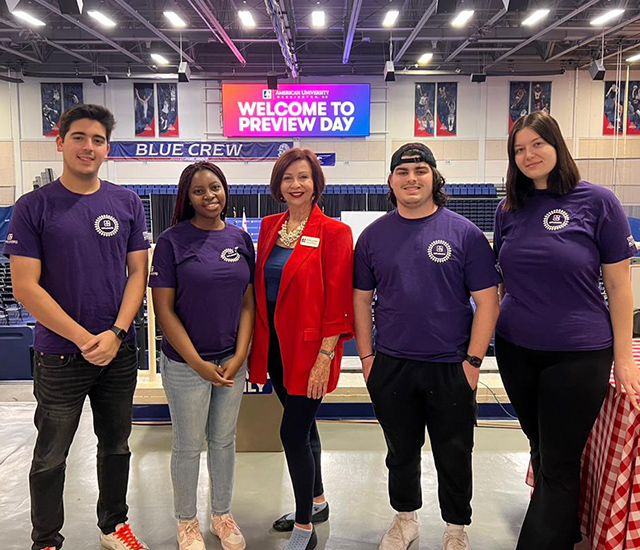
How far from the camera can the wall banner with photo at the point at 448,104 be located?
13.3 metres

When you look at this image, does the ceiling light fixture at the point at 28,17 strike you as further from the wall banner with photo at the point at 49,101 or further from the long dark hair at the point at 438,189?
the long dark hair at the point at 438,189

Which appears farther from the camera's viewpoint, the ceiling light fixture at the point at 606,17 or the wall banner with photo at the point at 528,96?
the wall banner with photo at the point at 528,96

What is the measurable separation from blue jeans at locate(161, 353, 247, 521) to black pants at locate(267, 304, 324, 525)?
0.15 metres

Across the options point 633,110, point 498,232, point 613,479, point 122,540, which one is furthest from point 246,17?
point 633,110

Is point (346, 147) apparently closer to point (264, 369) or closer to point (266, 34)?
point (266, 34)

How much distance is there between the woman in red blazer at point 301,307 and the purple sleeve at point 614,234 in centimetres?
79

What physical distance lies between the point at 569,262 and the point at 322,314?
0.80 m

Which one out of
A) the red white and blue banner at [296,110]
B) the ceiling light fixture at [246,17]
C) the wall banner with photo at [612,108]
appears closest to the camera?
the ceiling light fixture at [246,17]

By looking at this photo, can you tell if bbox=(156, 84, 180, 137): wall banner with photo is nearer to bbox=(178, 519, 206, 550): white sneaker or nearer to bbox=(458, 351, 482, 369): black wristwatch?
bbox=(178, 519, 206, 550): white sneaker

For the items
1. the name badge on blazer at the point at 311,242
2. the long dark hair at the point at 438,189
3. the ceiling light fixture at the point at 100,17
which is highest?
the ceiling light fixture at the point at 100,17

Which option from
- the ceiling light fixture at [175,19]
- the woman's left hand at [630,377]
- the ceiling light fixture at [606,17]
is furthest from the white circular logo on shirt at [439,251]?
the ceiling light fixture at [606,17]

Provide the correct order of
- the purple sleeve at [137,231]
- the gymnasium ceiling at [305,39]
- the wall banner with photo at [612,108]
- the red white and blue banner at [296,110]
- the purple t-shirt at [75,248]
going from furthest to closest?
the wall banner with photo at [612,108] → the red white and blue banner at [296,110] → the gymnasium ceiling at [305,39] → the purple sleeve at [137,231] → the purple t-shirt at [75,248]

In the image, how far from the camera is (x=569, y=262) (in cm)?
157

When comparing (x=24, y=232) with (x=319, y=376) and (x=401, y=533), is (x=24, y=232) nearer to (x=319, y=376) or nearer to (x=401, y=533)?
(x=319, y=376)
